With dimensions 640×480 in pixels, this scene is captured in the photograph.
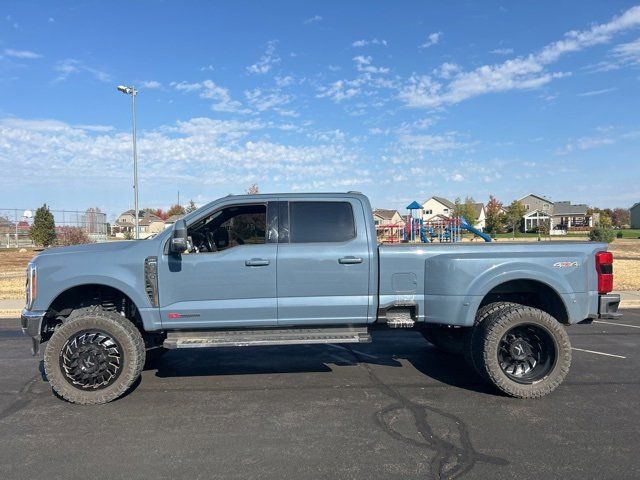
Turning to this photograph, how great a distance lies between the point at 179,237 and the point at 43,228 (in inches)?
1279

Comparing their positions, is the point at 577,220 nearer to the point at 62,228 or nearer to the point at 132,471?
the point at 62,228

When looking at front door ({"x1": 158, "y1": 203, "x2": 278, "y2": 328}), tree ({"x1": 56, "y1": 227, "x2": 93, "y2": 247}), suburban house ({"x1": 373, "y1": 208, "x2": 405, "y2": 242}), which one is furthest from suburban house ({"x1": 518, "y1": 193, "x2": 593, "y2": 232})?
front door ({"x1": 158, "y1": 203, "x2": 278, "y2": 328})

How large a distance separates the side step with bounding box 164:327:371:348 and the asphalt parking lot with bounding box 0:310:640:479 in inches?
23.3

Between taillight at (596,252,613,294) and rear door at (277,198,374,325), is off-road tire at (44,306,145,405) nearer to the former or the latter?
rear door at (277,198,374,325)

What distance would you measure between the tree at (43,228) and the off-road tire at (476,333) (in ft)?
110

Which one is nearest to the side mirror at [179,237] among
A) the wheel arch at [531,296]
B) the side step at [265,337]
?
the side step at [265,337]

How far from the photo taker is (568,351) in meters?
4.99

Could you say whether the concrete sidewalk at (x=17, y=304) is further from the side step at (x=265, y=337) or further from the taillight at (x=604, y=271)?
the side step at (x=265, y=337)

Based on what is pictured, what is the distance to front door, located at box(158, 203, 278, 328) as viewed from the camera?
504 centimetres

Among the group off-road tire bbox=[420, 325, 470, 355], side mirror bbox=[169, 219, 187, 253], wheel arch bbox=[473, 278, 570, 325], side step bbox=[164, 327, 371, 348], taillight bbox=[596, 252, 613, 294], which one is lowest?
off-road tire bbox=[420, 325, 470, 355]

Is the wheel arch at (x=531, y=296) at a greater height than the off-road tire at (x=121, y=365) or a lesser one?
greater

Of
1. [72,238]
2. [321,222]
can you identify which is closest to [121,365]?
[321,222]

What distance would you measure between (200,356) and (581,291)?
4.98 m

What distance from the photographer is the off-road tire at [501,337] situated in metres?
4.91
